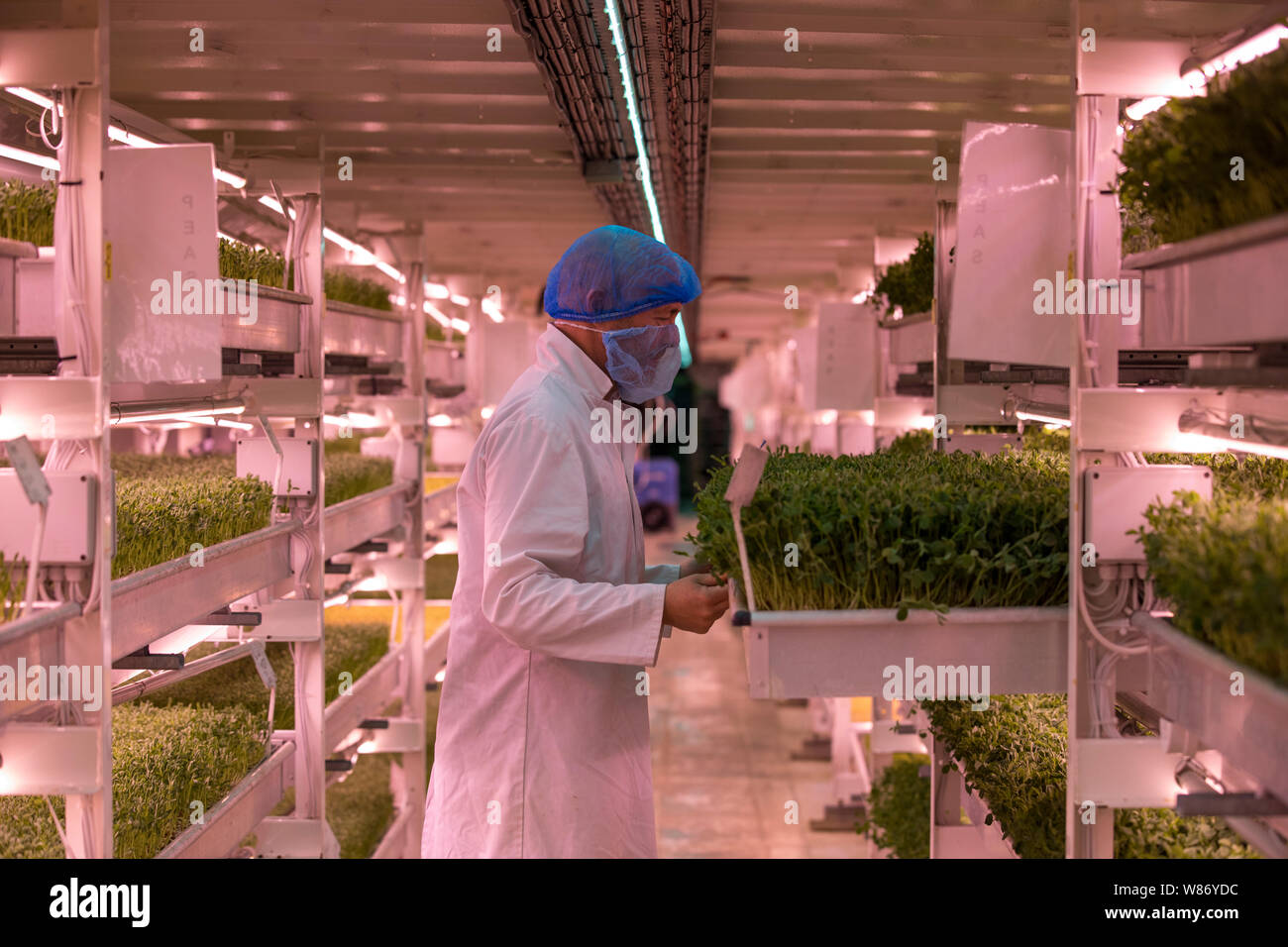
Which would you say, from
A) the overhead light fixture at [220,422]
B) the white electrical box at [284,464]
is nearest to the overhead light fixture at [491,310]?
the overhead light fixture at [220,422]

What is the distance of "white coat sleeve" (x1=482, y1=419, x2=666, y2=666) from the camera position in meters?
2.20

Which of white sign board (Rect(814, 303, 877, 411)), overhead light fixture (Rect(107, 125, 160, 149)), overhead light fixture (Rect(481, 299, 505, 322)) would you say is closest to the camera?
overhead light fixture (Rect(107, 125, 160, 149))

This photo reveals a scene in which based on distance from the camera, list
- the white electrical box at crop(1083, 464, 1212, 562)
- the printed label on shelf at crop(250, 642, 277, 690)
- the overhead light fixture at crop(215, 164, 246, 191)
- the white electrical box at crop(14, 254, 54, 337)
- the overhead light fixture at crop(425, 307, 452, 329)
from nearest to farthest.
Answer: the white electrical box at crop(1083, 464, 1212, 562) → the white electrical box at crop(14, 254, 54, 337) → the printed label on shelf at crop(250, 642, 277, 690) → the overhead light fixture at crop(215, 164, 246, 191) → the overhead light fixture at crop(425, 307, 452, 329)

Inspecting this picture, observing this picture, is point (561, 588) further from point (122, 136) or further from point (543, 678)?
point (122, 136)

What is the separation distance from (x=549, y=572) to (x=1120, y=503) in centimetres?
113

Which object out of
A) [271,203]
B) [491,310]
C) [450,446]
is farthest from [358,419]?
[491,310]

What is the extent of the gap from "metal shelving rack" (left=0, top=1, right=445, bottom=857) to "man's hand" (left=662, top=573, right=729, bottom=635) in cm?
120

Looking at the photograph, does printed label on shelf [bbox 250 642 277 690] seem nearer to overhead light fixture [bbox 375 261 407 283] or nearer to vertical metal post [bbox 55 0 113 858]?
vertical metal post [bbox 55 0 113 858]

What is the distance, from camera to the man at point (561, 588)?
224 centimetres

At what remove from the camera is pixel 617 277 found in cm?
247

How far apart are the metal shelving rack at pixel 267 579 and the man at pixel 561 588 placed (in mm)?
764

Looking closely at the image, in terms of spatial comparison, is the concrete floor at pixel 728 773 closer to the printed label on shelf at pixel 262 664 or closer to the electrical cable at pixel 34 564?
the printed label on shelf at pixel 262 664

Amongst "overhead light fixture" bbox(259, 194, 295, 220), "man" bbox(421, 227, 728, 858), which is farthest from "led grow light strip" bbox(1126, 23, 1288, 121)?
"overhead light fixture" bbox(259, 194, 295, 220)
